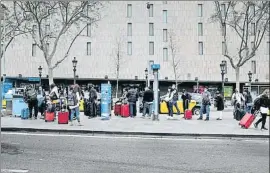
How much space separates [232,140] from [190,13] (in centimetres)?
4759

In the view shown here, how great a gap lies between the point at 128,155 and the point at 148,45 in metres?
50.1

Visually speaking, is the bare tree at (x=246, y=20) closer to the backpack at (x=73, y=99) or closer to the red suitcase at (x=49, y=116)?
the red suitcase at (x=49, y=116)

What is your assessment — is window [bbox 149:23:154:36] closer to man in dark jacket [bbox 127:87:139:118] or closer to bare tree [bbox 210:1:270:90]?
bare tree [bbox 210:1:270:90]

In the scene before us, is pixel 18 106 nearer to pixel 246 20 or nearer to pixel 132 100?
pixel 132 100

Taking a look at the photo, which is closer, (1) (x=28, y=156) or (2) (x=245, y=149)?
(1) (x=28, y=156)

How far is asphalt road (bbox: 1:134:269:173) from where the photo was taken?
755 cm

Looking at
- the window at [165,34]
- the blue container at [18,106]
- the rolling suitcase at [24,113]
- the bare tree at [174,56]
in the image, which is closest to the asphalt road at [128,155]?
the rolling suitcase at [24,113]

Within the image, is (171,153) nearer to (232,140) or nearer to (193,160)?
(193,160)

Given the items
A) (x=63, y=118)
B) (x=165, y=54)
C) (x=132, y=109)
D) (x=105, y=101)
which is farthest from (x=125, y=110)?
(x=165, y=54)

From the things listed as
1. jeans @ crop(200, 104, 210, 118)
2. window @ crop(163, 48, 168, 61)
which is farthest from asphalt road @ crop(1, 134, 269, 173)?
window @ crop(163, 48, 168, 61)

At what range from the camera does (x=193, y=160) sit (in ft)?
28.2

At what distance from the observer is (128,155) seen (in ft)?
29.8

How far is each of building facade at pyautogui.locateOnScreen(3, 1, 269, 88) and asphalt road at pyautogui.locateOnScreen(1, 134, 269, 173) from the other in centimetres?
4620

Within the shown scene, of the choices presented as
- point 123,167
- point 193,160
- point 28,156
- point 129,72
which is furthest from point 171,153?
point 129,72
